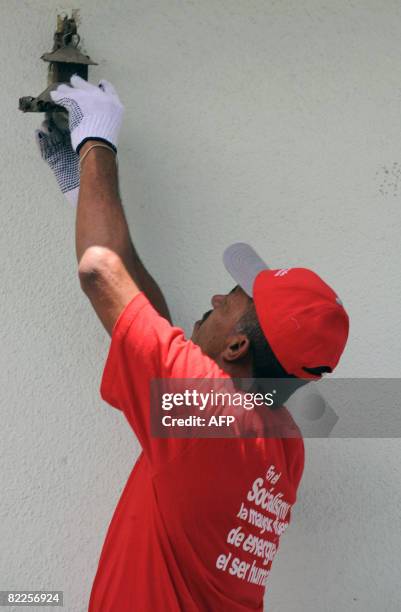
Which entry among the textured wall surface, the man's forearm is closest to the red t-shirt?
the man's forearm

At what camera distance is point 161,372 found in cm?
177

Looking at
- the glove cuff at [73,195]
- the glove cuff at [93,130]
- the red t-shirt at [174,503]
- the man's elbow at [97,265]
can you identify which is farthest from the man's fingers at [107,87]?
the red t-shirt at [174,503]

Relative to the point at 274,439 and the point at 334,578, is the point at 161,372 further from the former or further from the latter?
the point at 334,578

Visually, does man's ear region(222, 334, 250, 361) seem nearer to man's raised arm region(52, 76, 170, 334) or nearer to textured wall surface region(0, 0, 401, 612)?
man's raised arm region(52, 76, 170, 334)

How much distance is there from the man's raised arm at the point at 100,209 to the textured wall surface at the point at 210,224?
27cm

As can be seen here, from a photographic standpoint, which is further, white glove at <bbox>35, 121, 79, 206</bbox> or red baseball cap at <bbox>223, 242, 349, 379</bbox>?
white glove at <bbox>35, 121, 79, 206</bbox>

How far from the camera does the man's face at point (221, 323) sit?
192 centimetres

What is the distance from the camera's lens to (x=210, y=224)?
7.55 feet

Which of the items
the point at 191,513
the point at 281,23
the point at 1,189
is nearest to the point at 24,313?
the point at 1,189

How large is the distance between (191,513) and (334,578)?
27.1 inches

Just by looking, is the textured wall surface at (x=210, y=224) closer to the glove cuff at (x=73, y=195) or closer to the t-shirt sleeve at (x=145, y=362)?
the glove cuff at (x=73, y=195)

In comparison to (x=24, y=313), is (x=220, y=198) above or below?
above

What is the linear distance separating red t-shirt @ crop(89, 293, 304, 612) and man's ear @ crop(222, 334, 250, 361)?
0.04 m

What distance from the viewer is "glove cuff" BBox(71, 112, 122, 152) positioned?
1.92 metres
